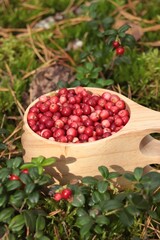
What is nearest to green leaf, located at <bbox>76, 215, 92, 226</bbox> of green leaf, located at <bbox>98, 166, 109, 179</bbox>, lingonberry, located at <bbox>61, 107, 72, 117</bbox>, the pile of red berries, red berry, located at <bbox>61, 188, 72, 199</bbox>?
red berry, located at <bbox>61, 188, 72, 199</bbox>

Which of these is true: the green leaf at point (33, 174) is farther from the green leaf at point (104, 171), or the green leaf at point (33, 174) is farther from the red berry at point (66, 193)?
the green leaf at point (104, 171)

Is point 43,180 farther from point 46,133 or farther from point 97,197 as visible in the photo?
point 46,133

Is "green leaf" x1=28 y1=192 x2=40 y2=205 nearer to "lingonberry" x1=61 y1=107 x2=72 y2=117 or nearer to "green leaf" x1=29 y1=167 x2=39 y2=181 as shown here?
"green leaf" x1=29 y1=167 x2=39 y2=181

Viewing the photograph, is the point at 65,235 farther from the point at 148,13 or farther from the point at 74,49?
the point at 148,13

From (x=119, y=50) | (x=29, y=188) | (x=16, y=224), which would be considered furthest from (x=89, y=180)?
(x=119, y=50)

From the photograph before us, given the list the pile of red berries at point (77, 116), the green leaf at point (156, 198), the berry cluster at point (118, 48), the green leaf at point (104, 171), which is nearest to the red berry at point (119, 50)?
the berry cluster at point (118, 48)

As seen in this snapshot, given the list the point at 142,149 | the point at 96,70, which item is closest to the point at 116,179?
the point at 142,149
